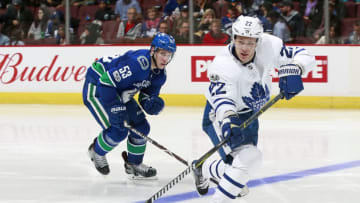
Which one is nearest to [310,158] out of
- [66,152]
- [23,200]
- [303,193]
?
[303,193]

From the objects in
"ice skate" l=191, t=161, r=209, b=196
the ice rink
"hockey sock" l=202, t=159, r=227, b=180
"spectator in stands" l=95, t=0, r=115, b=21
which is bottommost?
the ice rink

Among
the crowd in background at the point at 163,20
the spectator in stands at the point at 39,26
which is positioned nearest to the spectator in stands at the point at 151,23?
the crowd in background at the point at 163,20

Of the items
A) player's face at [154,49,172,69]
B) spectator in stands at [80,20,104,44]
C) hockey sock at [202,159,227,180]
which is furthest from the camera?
spectator in stands at [80,20,104,44]

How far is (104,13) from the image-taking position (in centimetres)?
997

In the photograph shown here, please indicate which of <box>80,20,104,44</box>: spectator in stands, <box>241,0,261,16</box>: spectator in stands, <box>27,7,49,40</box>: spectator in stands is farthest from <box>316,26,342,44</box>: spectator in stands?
<box>27,7,49,40</box>: spectator in stands

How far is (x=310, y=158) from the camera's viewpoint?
581cm

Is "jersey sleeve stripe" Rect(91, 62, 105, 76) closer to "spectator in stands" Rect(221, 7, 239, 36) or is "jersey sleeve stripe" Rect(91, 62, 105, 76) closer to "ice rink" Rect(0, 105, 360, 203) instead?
"ice rink" Rect(0, 105, 360, 203)

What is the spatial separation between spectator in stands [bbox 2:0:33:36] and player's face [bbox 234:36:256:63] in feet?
22.1

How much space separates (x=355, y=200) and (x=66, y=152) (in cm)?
264

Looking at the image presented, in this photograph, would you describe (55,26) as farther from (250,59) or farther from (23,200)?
(250,59)

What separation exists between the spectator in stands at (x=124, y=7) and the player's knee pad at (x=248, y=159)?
6002mm

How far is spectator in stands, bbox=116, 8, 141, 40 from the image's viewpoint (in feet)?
31.8

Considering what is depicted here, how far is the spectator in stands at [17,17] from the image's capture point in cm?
1023

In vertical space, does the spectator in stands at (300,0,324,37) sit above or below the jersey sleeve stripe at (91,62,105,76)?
above
